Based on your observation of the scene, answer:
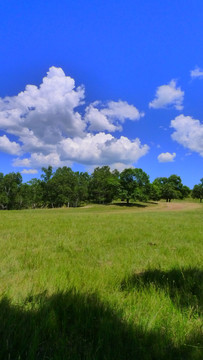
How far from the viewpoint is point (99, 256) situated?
517 cm

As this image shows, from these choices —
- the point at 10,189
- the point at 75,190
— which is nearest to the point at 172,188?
the point at 75,190

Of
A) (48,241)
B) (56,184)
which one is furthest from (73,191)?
(48,241)

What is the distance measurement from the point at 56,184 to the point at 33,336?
227 ft

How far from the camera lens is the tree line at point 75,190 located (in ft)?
183

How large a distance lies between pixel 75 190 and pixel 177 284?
66.1 meters

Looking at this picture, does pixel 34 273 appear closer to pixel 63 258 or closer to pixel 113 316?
pixel 63 258

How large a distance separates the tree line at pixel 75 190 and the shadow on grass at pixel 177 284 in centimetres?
4956

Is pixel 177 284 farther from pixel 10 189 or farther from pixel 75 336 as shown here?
pixel 10 189

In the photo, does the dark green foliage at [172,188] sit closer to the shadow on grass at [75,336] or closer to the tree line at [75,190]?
the tree line at [75,190]

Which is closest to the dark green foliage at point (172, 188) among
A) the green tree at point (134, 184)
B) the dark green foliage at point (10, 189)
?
the green tree at point (134, 184)

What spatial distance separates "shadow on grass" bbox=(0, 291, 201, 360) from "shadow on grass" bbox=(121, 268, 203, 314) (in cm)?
81

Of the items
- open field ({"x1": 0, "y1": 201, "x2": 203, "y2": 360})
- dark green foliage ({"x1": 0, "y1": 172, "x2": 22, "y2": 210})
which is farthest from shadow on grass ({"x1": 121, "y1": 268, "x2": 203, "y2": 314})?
dark green foliage ({"x1": 0, "y1": 172, "x2": 22, "y2": 210})

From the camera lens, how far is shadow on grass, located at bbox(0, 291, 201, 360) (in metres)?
1.84

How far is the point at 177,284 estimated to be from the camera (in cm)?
353
